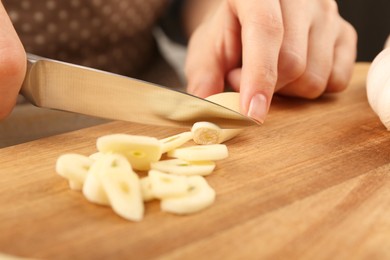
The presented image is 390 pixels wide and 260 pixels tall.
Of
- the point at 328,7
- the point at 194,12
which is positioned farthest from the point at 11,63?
the point at 194,12

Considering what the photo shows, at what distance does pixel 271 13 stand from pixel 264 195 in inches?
18.9

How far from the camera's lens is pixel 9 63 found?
934 mm

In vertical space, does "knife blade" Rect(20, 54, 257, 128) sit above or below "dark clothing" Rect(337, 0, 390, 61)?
above

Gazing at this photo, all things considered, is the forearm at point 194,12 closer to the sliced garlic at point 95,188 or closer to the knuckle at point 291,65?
the knuckle at point 291,65

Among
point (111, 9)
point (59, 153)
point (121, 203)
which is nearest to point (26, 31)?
point (111, 9)

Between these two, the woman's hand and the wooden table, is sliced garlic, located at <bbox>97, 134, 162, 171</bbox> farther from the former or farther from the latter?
the woman's hand

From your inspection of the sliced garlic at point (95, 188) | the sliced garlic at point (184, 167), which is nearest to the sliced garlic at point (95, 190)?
the sliced garlic at point (95, 188)

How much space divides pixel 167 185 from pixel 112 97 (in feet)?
0.93

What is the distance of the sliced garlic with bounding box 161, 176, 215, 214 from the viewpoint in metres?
0.76

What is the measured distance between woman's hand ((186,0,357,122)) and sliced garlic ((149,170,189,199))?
1.00 feet

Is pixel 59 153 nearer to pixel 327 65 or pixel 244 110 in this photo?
pixel 244 110

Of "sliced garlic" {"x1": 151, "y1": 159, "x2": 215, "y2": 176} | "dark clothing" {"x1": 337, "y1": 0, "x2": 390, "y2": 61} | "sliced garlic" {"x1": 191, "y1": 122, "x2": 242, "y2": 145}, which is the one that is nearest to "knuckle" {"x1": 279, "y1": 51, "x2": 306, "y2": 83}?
"sliced garlic" {"x1": 191, "y1": 122, "x2": 242, "y2": 145}

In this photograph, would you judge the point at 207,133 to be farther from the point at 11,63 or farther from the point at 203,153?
the point at 11,63

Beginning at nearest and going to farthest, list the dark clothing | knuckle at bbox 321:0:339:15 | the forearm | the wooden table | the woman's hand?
the wooden table
the woman's hand
knuckle at bbox 321:0:339:15
the forearm
the dark clothing
